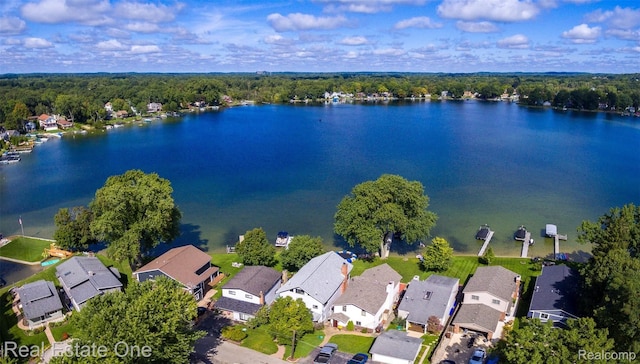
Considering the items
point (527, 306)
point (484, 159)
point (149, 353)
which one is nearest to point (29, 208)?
point (149, 353)

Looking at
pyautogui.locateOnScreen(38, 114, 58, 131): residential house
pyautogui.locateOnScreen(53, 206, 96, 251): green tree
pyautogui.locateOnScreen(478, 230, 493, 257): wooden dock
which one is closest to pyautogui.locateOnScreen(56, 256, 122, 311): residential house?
pyautogui.locateOnScreen(53, 206, 96, 251): green tree

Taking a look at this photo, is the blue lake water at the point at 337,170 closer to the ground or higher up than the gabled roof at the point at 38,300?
higher up

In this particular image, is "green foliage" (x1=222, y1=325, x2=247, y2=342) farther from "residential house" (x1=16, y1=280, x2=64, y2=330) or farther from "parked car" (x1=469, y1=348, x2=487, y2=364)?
"parked car" (x1=469, y1=348, x2=487, y2=364)

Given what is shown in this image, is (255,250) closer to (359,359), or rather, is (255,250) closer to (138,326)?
(359,359)

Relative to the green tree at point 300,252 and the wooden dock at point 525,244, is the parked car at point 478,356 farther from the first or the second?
the wooden dock at point 525,244

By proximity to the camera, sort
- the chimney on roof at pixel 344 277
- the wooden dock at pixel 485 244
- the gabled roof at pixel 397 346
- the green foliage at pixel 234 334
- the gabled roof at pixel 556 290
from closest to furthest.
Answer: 1. the gabled roof at pixel 397 346
2. the green foliage at pixel 234 334
3. the gabled roof at pixel 556 290
4. the chimney on roof at pixel 344 277
5. the wooden dock at pixel 485 244

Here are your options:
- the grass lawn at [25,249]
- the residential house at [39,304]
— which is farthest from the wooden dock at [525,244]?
the grass lawn at [25,249]

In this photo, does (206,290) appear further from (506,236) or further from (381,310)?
(506,236)
